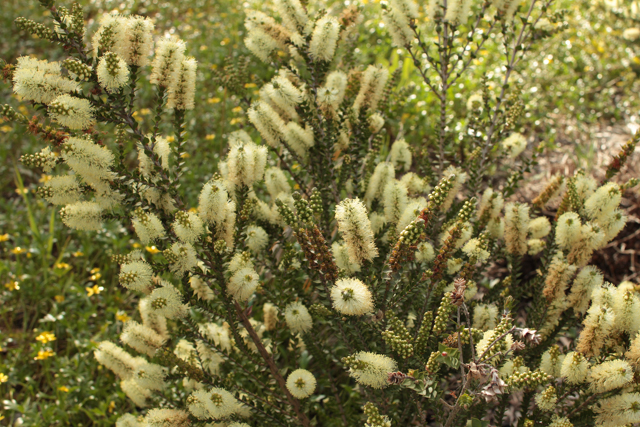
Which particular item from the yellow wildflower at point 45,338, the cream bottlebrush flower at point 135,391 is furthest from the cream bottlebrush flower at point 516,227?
the yellow wildflower at point 45,338

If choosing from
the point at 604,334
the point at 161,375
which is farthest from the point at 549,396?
the point at 161,375

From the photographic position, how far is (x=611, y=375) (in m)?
1.58

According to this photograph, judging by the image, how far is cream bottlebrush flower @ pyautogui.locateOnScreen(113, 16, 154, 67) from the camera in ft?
5.65

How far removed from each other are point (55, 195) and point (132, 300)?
2022 millimetres

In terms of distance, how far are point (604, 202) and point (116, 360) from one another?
2256 millimetres

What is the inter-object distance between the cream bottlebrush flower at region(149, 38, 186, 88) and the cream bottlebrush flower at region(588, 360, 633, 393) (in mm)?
1811

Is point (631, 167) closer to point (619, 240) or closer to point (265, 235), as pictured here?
point (619, 240)

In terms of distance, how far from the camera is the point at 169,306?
1831 millimetres

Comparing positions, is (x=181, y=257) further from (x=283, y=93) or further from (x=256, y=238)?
(x=283, y=93)

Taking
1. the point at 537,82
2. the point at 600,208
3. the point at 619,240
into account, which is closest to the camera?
the point at 600,208

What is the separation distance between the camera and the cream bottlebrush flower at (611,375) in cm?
157

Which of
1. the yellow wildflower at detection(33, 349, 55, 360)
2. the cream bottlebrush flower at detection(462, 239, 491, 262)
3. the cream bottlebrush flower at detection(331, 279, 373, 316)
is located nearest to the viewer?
the cream bottlebrush flower at detection(331, 279, 373, 316)

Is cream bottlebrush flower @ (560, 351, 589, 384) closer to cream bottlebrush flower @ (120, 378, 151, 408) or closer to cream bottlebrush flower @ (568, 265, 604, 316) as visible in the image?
cream bottlebrush flower @ (568, 265, 604, 316)

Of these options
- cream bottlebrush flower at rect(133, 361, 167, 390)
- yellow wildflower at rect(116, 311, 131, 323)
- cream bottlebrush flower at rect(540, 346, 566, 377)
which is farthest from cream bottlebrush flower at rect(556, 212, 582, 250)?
yellow wildflower at rect(116, 311, 131, 323)
